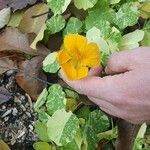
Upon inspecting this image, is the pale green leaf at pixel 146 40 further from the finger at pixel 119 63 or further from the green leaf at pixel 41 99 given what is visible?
the green leaf at pixel 41 99

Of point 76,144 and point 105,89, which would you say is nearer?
point 105,89

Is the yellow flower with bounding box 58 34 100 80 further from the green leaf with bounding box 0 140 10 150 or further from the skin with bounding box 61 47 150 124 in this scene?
the green leaf with bounding box 0 140 10 150

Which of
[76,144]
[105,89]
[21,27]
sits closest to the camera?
[105,89]

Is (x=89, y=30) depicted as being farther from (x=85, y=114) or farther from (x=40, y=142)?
(x=40, y=142)

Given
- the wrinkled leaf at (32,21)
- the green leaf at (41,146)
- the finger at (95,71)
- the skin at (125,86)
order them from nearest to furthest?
the skin at (125,86)
the finger at (95,71)
the green leaf at (41,146)
the wrinkled leaf at (32,21)

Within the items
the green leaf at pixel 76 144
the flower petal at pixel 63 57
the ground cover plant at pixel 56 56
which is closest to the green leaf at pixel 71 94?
the ground cover plant at pixel 56 56

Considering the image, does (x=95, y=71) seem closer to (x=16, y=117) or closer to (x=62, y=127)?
(x=62, y=127)

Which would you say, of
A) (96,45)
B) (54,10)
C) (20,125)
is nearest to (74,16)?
(54,10)
